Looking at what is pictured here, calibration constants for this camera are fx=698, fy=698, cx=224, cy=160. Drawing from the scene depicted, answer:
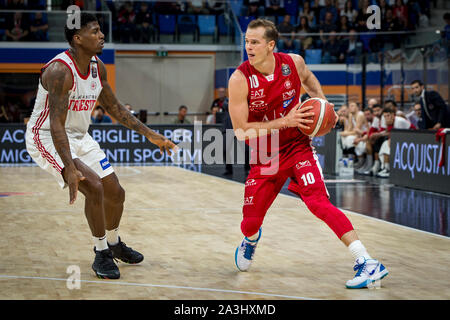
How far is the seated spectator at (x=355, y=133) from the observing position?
14.5 metres

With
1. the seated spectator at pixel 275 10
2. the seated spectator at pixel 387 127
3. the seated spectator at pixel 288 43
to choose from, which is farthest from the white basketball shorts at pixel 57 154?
the seated spectator at pixel 275 10

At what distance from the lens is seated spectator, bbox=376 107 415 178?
13125 millimetres

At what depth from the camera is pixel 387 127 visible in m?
13.5

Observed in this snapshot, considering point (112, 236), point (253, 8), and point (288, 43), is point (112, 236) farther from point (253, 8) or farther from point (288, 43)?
point (253, 8)

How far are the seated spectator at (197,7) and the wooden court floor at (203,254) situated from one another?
1267cm

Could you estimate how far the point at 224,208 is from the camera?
927cm

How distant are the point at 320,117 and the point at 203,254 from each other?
6.38 feet

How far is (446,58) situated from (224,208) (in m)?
6.50

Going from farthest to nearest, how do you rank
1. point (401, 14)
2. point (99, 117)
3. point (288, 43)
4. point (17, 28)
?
point (401, 14), point (17, 28), point (288, 43), point (99, 117)

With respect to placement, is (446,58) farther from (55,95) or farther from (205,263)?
(55,95)

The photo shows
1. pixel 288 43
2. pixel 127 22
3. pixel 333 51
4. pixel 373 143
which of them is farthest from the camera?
pixel 127 22

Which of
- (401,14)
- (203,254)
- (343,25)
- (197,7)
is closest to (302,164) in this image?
(203,254)

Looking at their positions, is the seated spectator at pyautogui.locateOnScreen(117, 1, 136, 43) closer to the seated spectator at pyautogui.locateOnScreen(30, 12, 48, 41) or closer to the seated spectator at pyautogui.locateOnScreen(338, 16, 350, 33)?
the seated spectator at pyautogui.locateOnScreen(30, 12, 48, 41)
